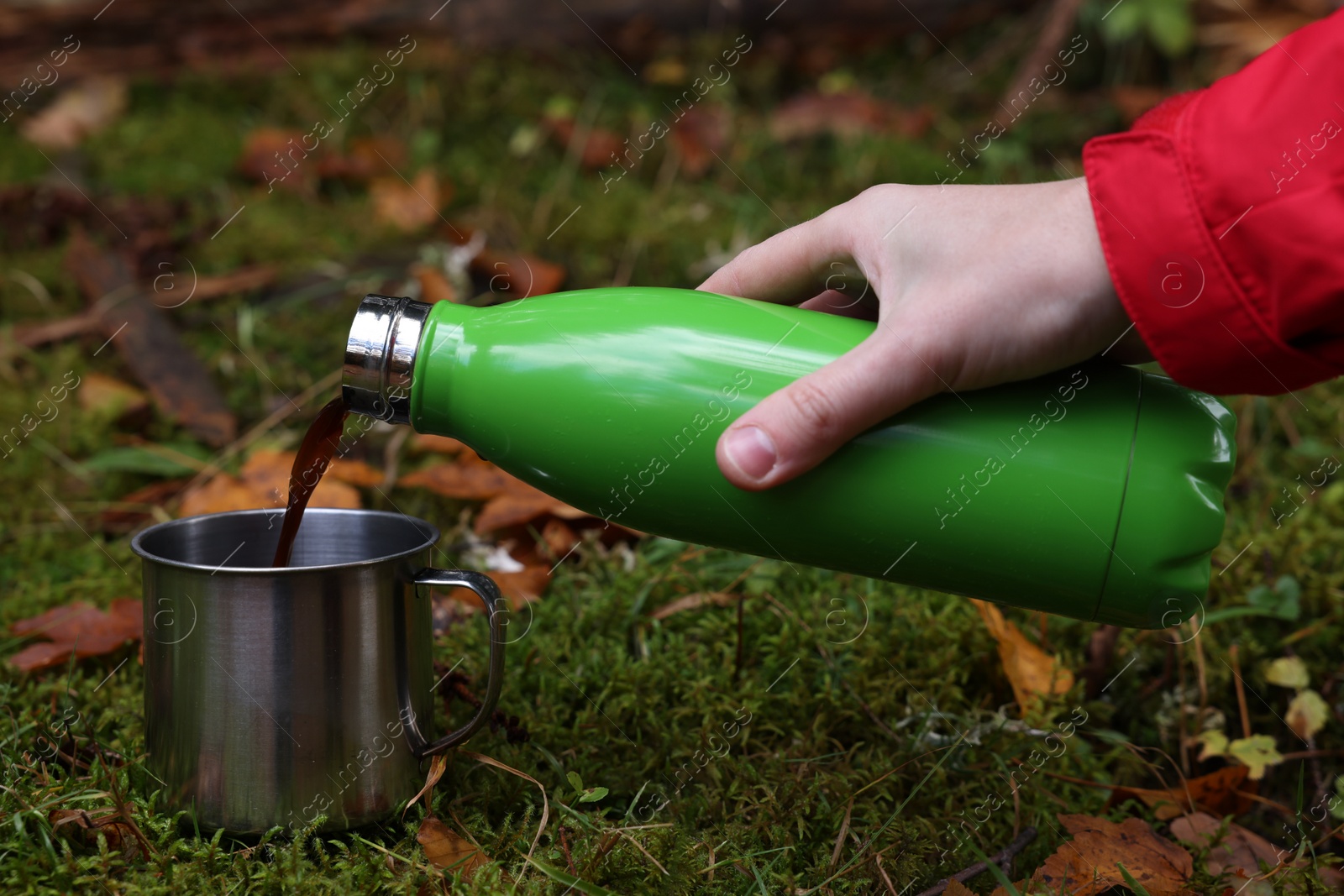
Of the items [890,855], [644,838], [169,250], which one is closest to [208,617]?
[644,838]

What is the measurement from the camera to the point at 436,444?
7.91 feet

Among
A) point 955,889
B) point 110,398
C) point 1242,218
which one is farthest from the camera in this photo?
point 110,398

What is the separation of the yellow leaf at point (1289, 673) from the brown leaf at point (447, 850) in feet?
4.57

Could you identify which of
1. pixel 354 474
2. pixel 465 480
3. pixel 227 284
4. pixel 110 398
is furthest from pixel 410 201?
pixel 465 480

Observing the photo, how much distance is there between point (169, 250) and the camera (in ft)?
10.5

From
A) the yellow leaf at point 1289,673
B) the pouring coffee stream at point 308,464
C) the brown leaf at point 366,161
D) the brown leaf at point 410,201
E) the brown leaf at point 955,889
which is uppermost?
the brown leaf at point 366,161

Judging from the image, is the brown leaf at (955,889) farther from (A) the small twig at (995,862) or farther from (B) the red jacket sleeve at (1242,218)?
(B) the red jacket sleeve at (1242,218)

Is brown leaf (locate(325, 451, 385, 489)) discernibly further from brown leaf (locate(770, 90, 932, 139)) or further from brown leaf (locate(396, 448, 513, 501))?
brown leaf (locate(770, 90, 932, 139))

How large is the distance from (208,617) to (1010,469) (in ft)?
3.12

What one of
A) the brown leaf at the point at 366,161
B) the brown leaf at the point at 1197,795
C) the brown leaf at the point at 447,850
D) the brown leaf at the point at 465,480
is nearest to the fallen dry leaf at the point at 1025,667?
the brown leaf at the point at 1197,795

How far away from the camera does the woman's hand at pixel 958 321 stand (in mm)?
1144

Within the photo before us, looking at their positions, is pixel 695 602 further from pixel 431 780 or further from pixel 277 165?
pixel 277 165

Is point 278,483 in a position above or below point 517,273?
below

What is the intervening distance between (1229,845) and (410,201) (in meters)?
2.92
